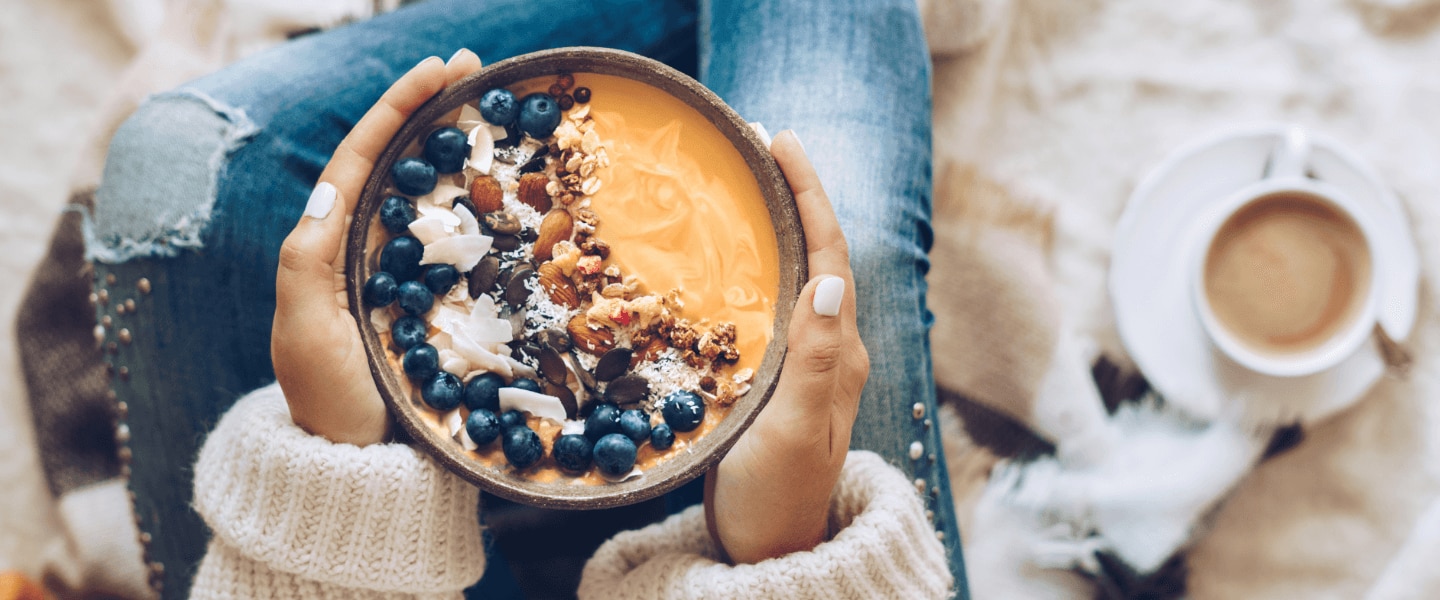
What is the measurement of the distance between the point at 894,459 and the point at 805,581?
0.20 m

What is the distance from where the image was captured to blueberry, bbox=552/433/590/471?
53 centimetres

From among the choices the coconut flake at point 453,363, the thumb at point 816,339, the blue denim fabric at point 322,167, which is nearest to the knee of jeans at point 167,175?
the blue denim fabric at point 322,167

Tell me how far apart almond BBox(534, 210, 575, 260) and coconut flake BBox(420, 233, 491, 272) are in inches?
1.3

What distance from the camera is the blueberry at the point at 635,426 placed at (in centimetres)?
53

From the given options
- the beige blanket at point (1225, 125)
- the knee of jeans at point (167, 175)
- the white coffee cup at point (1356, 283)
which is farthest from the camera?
the beige blanket at point (1225, 125)

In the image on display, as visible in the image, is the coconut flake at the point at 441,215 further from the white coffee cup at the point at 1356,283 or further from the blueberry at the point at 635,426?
the white coffee cup at the point at 1356,283

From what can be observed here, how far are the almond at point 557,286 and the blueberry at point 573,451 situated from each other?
0.09 m

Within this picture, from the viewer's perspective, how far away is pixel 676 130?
556 mm

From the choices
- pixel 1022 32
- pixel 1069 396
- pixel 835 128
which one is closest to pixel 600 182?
pixel 835 128

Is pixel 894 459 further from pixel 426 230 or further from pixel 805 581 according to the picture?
pixel 426 230

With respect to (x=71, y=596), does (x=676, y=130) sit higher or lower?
higher

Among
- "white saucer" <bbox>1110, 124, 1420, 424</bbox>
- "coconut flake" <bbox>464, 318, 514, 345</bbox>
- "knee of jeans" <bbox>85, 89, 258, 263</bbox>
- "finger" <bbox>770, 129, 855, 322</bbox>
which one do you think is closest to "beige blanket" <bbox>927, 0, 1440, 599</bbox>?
"white saucer" <bbox>1110, 124, 1420, 424</bbox>

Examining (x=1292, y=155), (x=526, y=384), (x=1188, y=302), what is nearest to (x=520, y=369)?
(x=526, y=384)

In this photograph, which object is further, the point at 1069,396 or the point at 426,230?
the point at 1069,396
